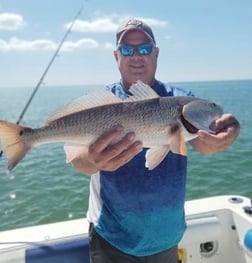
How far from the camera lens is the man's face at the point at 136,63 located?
2.88m

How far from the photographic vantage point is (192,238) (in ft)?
12.9

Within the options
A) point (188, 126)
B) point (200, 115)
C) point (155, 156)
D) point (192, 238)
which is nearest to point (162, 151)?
point (155, 156)

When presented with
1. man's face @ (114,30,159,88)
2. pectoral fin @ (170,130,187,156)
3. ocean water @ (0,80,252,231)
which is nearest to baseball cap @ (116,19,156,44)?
man's face @ (114,30,159,88)

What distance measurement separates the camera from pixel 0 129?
2.40 metres

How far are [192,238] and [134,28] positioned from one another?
2.20 metres

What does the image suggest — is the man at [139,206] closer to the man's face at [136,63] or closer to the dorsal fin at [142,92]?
the dorsal fin at [142,92]

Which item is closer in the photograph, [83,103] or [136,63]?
[83,103]

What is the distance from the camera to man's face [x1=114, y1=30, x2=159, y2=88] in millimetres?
2883

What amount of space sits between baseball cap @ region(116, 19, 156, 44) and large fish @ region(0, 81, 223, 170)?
2.19 ft

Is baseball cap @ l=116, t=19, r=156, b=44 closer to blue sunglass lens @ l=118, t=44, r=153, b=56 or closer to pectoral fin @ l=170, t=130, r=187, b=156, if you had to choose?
blue sunglass lens @ l=118, t=44, r=153, b=56

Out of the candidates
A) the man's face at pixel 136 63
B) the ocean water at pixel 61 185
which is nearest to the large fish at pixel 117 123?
the man's face at pixel 136 63

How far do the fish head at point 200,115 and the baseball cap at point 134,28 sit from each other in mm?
737

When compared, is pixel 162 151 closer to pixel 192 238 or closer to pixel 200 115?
pixel 200 115

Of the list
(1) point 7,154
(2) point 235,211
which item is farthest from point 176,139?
(2) point 235,211
